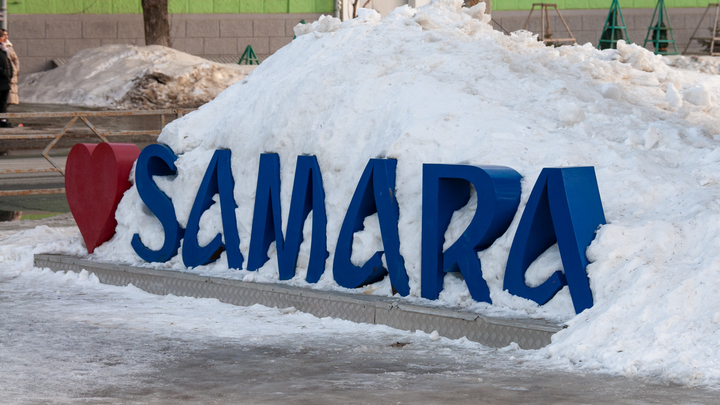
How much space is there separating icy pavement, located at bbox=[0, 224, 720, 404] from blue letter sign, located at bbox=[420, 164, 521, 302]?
507 millimetres

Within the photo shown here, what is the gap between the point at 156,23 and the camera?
77.0 ft

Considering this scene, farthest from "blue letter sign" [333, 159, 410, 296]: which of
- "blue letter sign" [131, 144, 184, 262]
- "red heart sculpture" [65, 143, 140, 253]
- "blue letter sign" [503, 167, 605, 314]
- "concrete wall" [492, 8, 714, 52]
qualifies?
"concrete wall" [492, 8, 714, 52]

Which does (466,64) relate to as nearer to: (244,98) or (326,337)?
(244,98)

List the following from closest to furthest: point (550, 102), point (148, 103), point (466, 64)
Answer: point (550, 102) < point (466, 64) < point (148, 103)

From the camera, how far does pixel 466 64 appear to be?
698cm

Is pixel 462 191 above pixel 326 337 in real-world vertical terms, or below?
above

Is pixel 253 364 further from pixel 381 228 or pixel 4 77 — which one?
pixel 4 77

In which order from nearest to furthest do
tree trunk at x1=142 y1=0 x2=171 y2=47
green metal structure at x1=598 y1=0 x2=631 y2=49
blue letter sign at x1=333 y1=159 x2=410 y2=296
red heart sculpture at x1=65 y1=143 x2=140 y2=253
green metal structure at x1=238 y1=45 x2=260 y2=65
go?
blue letter sign at x1=333 y1=159 x2=410 y2=296 → red heart sculpture at x1=65 y1=143 x2=140 y2=253 → green metal structure at x1=598 y1=0 x2=631 y2=49 → tree trunk at x1=142 y1=0 x2=171 y2=47 → green metal structure at x1=238 y1=45 x2=260 y2=65

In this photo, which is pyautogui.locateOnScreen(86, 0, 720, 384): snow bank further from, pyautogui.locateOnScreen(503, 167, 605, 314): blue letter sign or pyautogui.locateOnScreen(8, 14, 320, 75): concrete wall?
pyautogui.locateOnScreen(8, 14, 320, 75): concrete wall

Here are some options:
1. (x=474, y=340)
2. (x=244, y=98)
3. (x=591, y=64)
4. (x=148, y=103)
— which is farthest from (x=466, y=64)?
(x=148, y=103)

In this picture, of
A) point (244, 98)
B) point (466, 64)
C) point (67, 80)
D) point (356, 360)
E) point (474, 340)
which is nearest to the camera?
point (356, 360)

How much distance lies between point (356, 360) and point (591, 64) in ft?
12.9

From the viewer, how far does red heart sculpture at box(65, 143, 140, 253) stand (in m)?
8.04

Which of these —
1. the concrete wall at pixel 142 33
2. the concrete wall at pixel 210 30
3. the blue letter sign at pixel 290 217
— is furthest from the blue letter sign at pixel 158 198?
the concrete wall at pixel 142 33
